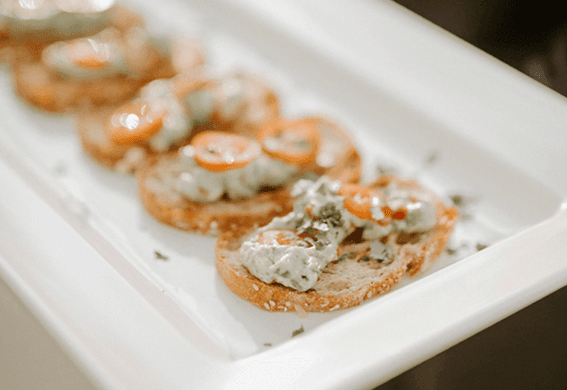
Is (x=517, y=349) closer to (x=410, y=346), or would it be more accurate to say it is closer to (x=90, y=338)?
(x=410, y=346)

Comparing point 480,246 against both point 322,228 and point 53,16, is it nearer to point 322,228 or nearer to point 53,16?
point 322,228

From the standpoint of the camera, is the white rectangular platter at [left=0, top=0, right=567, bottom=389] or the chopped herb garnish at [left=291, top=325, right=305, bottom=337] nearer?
the white rectangular platter at [left=0, top=0, right=567, bottom=389]

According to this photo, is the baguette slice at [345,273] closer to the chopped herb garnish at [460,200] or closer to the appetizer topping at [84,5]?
the chopped herb garnish at [460,200]

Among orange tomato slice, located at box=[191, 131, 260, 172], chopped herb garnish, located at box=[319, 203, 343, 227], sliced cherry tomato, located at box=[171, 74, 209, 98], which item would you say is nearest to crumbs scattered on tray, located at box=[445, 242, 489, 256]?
chopped herb garnish, located at box=[319, 203, 343, 227]

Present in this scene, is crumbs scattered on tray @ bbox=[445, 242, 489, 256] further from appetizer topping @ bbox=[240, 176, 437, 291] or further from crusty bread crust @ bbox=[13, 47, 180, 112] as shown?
crusty bread crust @ bbox=[13, 47, 180, 112]

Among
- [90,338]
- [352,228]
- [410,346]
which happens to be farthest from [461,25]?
[90,338]

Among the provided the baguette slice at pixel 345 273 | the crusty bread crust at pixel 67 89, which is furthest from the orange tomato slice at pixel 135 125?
the baguette slice at pixel 345 273
